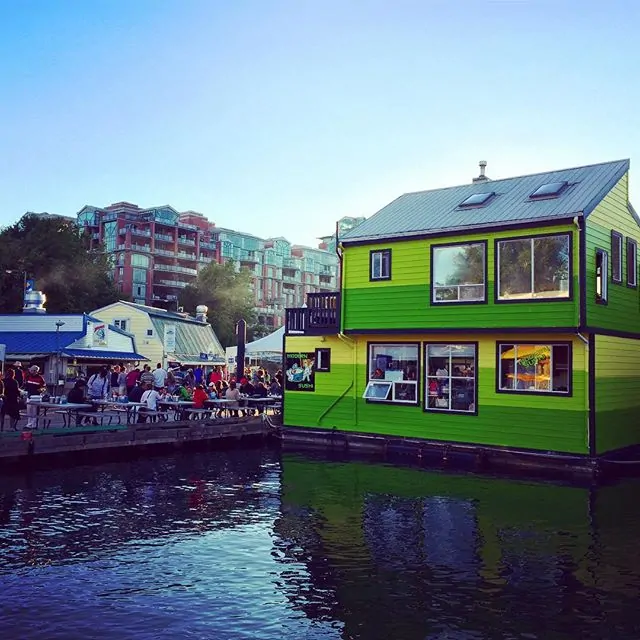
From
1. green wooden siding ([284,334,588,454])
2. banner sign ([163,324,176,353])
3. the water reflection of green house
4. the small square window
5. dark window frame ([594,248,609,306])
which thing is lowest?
the water reflection of green house

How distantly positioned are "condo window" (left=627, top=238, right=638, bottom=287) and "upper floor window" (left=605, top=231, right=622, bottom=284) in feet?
3.26

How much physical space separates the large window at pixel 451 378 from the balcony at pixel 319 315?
12.7 feet

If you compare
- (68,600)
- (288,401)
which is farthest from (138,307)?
(68,600)

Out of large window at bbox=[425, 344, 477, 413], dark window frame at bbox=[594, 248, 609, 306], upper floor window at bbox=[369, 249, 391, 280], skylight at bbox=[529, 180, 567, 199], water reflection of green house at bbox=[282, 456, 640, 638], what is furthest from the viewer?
upper floor window at bbox=[369, 249, 391, 280]

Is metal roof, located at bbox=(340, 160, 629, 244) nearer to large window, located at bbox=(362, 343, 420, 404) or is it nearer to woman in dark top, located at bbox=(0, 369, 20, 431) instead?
large window, located at bbox=(362, 343, 420, 404)

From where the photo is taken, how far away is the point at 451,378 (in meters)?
22.4

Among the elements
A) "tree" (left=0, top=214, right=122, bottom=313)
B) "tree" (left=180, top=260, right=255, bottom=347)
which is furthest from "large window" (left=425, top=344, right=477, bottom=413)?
"tree" (left=180, top=260, right=255, bottom=347)

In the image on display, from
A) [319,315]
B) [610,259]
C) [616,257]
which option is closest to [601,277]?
[610,259]

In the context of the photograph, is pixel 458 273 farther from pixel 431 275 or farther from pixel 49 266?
pixel 49 266

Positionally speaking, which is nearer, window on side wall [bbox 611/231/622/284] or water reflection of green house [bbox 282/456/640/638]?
water reflection of green house [bbox 282/456/640/638]

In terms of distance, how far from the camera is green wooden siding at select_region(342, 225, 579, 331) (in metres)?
20.2

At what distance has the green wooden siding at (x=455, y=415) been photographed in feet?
65.0

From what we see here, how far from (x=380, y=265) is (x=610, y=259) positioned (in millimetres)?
7387

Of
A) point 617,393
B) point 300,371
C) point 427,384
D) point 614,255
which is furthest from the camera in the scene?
point 300,371
